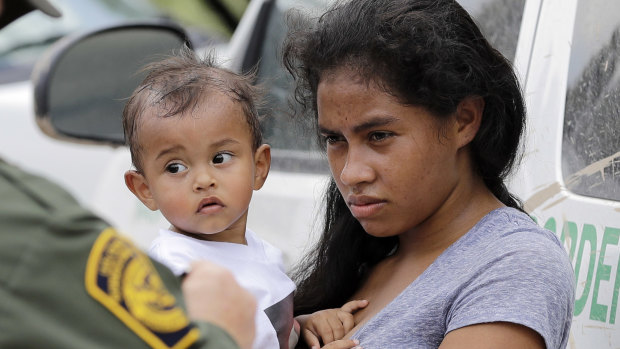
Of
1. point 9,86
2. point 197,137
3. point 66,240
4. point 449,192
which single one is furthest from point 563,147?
point 9,86

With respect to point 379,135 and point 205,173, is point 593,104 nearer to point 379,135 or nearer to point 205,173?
point 379,135

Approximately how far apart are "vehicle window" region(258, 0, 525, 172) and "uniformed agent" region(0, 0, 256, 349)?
1.30 meters

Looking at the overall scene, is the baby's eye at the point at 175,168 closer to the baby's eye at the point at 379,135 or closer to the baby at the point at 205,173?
the baby at the point at 205,173

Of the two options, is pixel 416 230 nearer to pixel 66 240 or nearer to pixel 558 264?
pixel 558 264

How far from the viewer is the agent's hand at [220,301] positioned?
1317mm

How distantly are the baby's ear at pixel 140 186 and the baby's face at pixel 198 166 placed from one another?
5 cm

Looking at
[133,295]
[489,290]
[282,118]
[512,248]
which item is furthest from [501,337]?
[282,118]

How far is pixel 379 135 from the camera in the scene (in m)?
2.17

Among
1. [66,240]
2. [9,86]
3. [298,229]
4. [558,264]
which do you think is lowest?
[9,86]

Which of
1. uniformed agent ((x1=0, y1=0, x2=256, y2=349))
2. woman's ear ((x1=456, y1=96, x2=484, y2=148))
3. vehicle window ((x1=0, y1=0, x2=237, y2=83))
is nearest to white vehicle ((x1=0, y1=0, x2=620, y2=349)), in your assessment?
woman's ear ((x1=456, y1=96, x2=484, y2=148))

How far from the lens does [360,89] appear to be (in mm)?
2164

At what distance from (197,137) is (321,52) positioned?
1.20 feet

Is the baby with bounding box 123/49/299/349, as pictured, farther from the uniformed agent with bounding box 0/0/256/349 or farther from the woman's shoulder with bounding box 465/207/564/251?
the uniformed agent with bounding box 0/0/256/349

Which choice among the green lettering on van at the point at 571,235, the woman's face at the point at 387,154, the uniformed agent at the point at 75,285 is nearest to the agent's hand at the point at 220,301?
the uniformed agent at the point at 75,285
